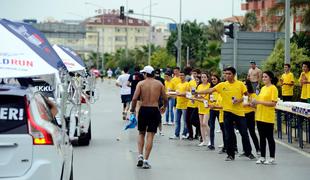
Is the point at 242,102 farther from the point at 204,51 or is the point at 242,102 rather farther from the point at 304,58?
the point at 204,51

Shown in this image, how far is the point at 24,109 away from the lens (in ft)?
29.0

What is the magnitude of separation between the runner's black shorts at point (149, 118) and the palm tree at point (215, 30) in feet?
279

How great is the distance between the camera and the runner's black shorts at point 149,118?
1462cm

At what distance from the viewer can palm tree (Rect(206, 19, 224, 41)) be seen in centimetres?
9975

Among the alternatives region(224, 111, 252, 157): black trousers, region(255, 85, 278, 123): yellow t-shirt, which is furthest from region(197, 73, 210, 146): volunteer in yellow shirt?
region(255, 85, 278, 123): yellow t-shirt

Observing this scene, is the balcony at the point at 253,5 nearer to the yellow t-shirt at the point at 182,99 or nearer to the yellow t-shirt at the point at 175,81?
the yellow t-shirt at the point at 175,81

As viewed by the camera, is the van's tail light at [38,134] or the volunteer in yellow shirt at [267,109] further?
the volunteer in yellow shirt at [267,109]

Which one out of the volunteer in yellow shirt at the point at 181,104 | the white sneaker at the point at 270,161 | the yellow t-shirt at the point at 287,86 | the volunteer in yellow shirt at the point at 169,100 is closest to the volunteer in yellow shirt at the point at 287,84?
the yellow t-shirt at the point at 287,86

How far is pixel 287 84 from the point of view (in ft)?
80.3

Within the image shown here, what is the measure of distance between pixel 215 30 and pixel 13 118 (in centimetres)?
9350

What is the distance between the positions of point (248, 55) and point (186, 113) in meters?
12.2

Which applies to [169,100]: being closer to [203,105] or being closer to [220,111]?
[203,105]

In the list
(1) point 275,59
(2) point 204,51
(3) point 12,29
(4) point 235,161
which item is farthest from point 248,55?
(2) point 204,51

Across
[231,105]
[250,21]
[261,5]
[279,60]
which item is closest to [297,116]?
[231,105]
